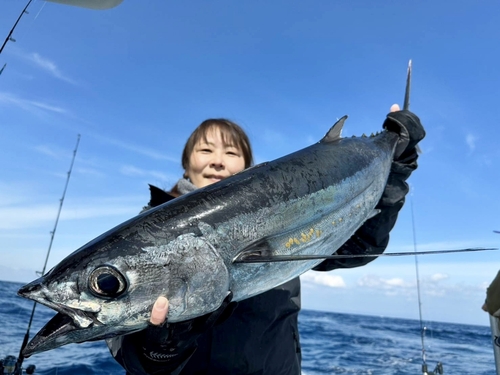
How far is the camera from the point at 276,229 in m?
2.27

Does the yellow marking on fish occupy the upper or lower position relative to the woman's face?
lower

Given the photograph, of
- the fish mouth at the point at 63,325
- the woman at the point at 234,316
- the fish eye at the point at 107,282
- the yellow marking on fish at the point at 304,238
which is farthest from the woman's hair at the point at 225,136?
the fish mouth at the point at 63,325

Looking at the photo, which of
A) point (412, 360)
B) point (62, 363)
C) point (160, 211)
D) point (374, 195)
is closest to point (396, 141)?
point (374, 195)

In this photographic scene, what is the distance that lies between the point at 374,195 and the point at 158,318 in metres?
2.07

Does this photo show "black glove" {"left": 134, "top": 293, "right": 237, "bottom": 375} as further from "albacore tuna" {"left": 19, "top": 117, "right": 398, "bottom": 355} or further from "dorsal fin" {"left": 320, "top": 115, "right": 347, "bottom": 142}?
"dorsal fin" {"left": 320, "top": 115, "right": 347, "bottom": 142}

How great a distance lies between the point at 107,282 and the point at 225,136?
1.70m

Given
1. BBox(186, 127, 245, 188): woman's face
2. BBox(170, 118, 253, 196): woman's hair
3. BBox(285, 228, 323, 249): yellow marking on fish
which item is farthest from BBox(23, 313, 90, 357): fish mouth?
BBox(170, 118, 253, 196): woman's hair

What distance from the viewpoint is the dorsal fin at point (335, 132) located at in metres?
3.16

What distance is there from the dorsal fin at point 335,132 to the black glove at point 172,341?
5.35 ft

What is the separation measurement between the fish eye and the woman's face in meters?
1.35

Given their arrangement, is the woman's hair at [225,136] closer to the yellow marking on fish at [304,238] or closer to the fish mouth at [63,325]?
the yellow marking on fish at [304,238]

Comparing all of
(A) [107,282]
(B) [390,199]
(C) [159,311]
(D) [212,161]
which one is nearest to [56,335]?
(A) [107,282]

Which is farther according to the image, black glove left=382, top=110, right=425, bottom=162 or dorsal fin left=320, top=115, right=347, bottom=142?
black glove left=382, top=110, right=425, bottom=162

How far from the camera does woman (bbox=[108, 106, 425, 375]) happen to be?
2.04 meters
